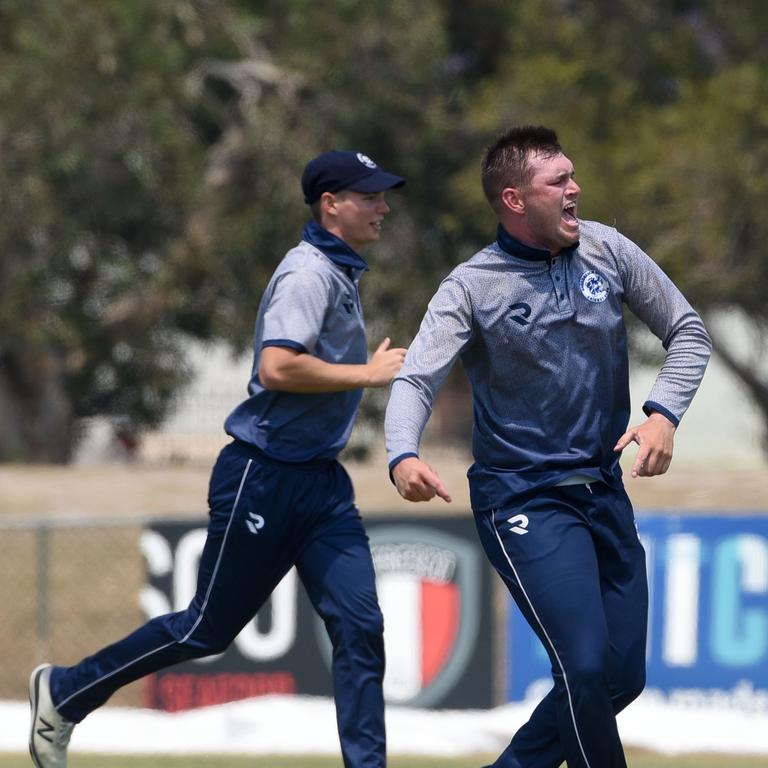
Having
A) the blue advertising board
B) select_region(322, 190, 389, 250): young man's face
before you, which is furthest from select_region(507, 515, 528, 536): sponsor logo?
the blue advertising board

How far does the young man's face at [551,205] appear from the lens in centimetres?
468

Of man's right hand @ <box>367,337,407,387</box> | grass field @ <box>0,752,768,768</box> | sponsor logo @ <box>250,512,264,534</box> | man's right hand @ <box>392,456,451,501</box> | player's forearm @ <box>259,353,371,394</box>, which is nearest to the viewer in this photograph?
man's right hand @ <box>392,456,451,501</box>

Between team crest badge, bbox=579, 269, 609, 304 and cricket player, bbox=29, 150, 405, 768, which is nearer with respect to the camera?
team crest badge, bbox=579, 269, 609, 304

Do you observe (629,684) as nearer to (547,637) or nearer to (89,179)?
(547,637)

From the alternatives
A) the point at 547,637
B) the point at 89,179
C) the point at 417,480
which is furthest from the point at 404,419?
the point at 89,179

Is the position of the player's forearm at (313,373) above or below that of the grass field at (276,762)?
above

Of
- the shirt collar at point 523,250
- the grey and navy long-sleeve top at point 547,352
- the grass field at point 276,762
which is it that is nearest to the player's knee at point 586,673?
the grey and navy long-sleeve top at point 547,352

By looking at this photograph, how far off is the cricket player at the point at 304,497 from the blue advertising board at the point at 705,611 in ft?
16.3

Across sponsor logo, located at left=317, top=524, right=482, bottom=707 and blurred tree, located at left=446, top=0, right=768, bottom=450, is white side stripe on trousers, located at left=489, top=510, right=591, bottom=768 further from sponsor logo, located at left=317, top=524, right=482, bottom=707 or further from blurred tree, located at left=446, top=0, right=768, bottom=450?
blurred tree, located at left=446, top=0, right=768, bottom=450

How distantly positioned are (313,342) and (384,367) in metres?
0.28

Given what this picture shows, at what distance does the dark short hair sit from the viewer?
4.75 meters

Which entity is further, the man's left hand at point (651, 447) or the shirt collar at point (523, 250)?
the shirt collar at point (523, 250)

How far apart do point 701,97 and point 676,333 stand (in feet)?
39.3

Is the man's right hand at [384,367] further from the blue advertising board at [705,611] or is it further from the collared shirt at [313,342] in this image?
the blue advertising board at [705,611]
